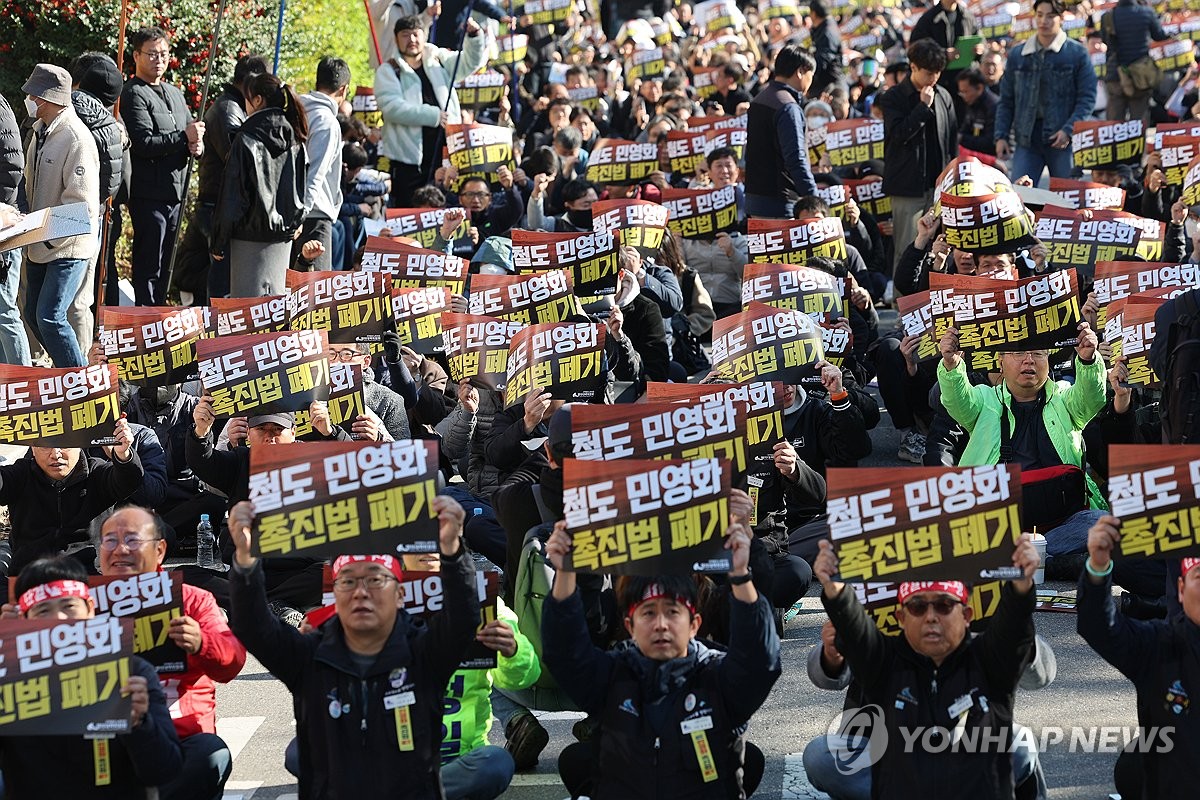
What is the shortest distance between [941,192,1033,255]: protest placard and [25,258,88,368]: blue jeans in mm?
5413

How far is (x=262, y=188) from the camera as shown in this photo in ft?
38.5

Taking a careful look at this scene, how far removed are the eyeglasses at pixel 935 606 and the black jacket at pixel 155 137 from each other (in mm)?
7950

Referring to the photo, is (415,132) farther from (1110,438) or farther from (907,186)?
(1110,438)

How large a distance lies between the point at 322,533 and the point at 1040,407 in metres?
4.45

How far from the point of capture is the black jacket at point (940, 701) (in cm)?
580

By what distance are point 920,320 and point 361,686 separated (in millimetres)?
5484

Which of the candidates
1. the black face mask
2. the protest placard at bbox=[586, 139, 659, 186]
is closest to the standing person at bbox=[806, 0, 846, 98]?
the protest placard at bbox=[586, 139, 659, 186]

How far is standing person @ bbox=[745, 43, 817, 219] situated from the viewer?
43.2ft

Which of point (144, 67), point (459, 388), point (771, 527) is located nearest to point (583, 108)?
point (144, 67)

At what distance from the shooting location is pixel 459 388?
9.98 metres

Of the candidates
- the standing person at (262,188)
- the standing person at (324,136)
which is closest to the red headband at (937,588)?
the standing person at (262,188)

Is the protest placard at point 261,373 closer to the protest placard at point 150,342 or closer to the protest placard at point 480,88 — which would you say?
the protest placard at point 150,342

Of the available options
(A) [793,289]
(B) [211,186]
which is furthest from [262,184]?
(A) [793,289]

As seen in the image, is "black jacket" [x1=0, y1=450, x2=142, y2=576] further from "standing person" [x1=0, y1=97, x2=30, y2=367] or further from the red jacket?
"standing person" [x1=0, y1=97, x2=30, y2=367]
